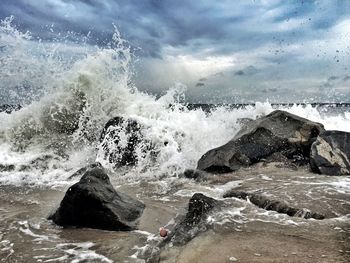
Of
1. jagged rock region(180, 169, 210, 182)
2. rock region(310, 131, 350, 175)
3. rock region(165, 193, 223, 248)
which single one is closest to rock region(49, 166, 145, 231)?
rock region(165, 193, 223, 248)

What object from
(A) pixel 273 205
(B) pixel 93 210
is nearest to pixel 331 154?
(A) pixel 273 205

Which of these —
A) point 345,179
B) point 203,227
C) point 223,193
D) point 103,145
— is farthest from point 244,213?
point 103,145

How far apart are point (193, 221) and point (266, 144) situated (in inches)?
216

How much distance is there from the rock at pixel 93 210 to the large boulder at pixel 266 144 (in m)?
3.59

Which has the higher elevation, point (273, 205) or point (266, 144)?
point (266, 144)

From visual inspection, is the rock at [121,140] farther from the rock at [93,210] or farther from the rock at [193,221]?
the rock at [193,221]

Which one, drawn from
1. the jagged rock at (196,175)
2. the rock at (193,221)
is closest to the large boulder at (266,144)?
the jagged rock at (196,175)

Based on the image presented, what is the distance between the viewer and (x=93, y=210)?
201 inches

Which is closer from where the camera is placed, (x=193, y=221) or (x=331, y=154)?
(x=193, y=221)

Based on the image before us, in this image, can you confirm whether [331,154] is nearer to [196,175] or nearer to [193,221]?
[196,175]

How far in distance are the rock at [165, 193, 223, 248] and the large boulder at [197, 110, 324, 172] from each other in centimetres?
388

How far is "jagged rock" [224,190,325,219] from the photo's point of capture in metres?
4.99

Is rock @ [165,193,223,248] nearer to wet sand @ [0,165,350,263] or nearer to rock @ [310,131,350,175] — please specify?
wet sand @ [0,165,350,263]

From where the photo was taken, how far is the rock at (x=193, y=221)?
388 centimetres
